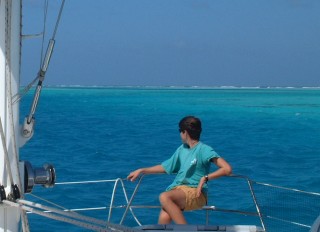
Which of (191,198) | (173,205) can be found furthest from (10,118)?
(191,198)

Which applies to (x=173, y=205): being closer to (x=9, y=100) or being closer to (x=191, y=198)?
(x=191, y=198)

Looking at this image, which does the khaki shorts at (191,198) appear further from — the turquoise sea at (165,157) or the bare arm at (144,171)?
the turquoise sea at (165,157)

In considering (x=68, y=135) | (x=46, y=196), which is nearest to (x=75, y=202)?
(x=46, y=196)

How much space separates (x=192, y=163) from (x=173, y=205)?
1.07ft

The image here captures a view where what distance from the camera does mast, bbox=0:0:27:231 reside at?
2.51m

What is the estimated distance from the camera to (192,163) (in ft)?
14.9

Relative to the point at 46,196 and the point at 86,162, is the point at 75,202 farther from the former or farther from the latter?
the point at 86,162

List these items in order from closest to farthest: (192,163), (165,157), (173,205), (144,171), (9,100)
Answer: (9,100) → (173,205) → (192,163) → (144,171) → (165,157)

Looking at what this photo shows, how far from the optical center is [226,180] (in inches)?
518

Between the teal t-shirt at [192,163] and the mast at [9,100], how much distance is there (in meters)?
2.08

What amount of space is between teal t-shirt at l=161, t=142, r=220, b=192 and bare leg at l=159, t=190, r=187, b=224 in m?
0.14

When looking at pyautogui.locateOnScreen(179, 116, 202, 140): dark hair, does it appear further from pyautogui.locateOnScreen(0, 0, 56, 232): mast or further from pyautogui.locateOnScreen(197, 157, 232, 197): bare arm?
pyautogui.locateOnScreen(0, 0, 56, 232): mast

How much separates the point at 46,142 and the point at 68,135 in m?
3.46

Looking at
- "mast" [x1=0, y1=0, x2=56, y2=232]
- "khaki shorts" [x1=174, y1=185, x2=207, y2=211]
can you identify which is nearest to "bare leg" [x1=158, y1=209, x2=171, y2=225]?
"khaki shorts" [x1=174, y1=185, x2=207, y2=211]
